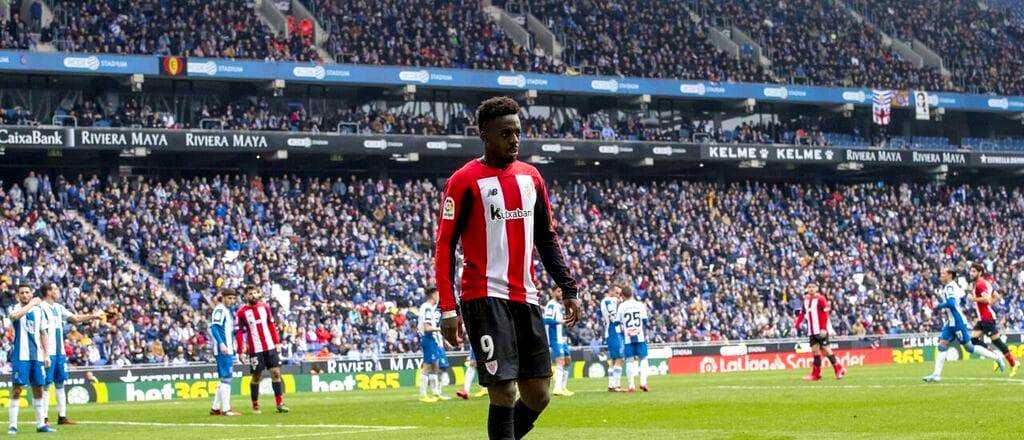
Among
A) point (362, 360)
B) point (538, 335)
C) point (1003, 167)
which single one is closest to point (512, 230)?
point (538, 335)

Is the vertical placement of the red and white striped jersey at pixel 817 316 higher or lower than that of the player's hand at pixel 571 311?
lower

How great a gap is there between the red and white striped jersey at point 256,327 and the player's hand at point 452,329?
15936 millimetres

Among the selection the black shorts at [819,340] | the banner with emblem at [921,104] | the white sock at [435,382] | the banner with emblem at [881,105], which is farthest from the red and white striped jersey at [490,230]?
the banner with emblem at [921,104]

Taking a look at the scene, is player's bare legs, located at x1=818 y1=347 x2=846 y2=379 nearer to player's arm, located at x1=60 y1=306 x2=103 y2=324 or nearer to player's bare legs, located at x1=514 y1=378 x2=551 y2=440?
player's arm, located at x1=60 y1=306 x2=103 y2=324

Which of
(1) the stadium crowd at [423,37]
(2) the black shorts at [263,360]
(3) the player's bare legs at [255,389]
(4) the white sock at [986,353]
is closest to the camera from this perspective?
(2) the black shorts at [263,360]

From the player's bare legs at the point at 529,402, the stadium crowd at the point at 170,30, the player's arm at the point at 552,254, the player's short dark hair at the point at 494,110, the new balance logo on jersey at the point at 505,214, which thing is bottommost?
the player's bare legs at the point at 529,402

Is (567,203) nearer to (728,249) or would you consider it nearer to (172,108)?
(728,249)

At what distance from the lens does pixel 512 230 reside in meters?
10.1

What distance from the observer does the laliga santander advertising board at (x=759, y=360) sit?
45.2 meters

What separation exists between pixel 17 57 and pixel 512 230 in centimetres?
4289

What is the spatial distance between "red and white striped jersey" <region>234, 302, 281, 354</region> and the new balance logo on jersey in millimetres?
15804

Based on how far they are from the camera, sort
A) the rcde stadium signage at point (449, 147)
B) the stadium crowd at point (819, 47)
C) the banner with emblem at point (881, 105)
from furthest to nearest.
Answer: the stadium crowd at point (819, 47), the banner with emblem at point (881, 105), the rcde stadium signage at point (449, 147)

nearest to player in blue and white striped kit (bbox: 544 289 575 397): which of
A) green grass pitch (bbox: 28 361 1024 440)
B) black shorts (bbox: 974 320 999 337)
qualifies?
green grass pitch (bbox: 28 361 1024 440)

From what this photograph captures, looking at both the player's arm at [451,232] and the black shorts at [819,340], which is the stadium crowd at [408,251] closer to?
the black shorts at [819,340]
